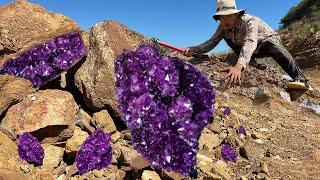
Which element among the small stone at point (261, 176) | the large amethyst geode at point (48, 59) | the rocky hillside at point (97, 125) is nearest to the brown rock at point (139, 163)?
the rocky hillside at point (97, 125)

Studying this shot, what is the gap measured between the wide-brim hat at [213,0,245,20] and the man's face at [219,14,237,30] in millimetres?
165

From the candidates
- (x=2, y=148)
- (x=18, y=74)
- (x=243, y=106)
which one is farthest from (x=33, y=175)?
(x=243, y=106)

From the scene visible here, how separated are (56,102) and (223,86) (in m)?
3.99

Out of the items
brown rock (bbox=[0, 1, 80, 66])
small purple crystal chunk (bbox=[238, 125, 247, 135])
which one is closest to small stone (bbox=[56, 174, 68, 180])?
brown rock (bbox=[0, 1, 80, 66])

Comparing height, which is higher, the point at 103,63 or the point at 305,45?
the point at 305,45

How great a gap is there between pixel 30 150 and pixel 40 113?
58cm

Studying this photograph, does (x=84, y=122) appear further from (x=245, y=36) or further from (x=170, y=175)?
(x=245, y=36)

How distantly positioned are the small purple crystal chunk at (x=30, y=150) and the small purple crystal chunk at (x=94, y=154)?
49 centimetres

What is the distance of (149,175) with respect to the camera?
534cm

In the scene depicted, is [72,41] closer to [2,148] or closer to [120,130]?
[120,130]

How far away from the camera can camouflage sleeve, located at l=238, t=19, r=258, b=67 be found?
25.2ft

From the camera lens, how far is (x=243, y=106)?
877 cm

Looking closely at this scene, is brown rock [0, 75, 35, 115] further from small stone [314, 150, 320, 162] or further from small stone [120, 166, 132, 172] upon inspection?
small stone [314, 150, 320, 162]

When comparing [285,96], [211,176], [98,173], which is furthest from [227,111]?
[98,173]
